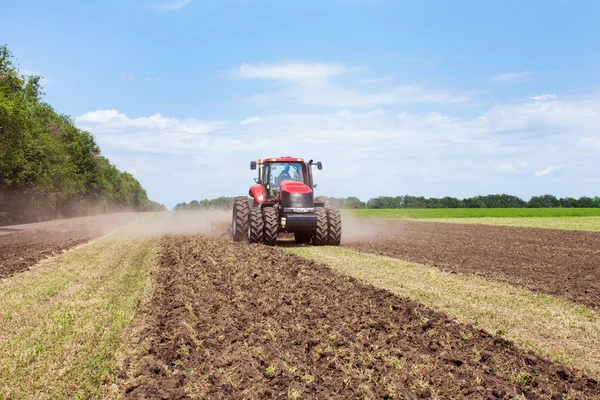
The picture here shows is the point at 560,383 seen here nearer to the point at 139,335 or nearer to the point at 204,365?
the point at 204,365

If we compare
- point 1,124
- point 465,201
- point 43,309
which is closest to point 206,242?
point 43,309

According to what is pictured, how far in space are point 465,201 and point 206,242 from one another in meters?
64.7

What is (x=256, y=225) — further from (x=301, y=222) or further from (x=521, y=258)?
(x=521, y=258)

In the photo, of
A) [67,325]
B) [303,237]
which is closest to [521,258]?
[303,237]

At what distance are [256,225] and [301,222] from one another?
1.40 meters

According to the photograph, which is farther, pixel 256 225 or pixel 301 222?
pixel 256 225

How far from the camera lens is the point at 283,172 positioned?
1789cm

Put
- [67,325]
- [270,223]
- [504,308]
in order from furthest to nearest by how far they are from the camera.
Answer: [270,223], [504,308], [67,325]

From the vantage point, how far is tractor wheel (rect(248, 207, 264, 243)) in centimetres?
1683

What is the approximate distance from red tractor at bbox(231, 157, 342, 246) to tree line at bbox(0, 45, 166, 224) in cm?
2032

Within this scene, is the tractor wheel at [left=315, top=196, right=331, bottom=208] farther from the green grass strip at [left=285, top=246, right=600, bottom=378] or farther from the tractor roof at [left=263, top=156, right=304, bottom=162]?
the green grass strip at [left=285, top=246, right=600, bottom=378]

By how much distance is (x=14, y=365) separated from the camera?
6.41 m

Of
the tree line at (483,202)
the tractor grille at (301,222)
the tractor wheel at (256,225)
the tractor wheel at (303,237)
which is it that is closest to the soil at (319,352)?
the tractor grille at (301,222)

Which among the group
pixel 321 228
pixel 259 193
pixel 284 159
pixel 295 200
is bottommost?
pixel 321 228
